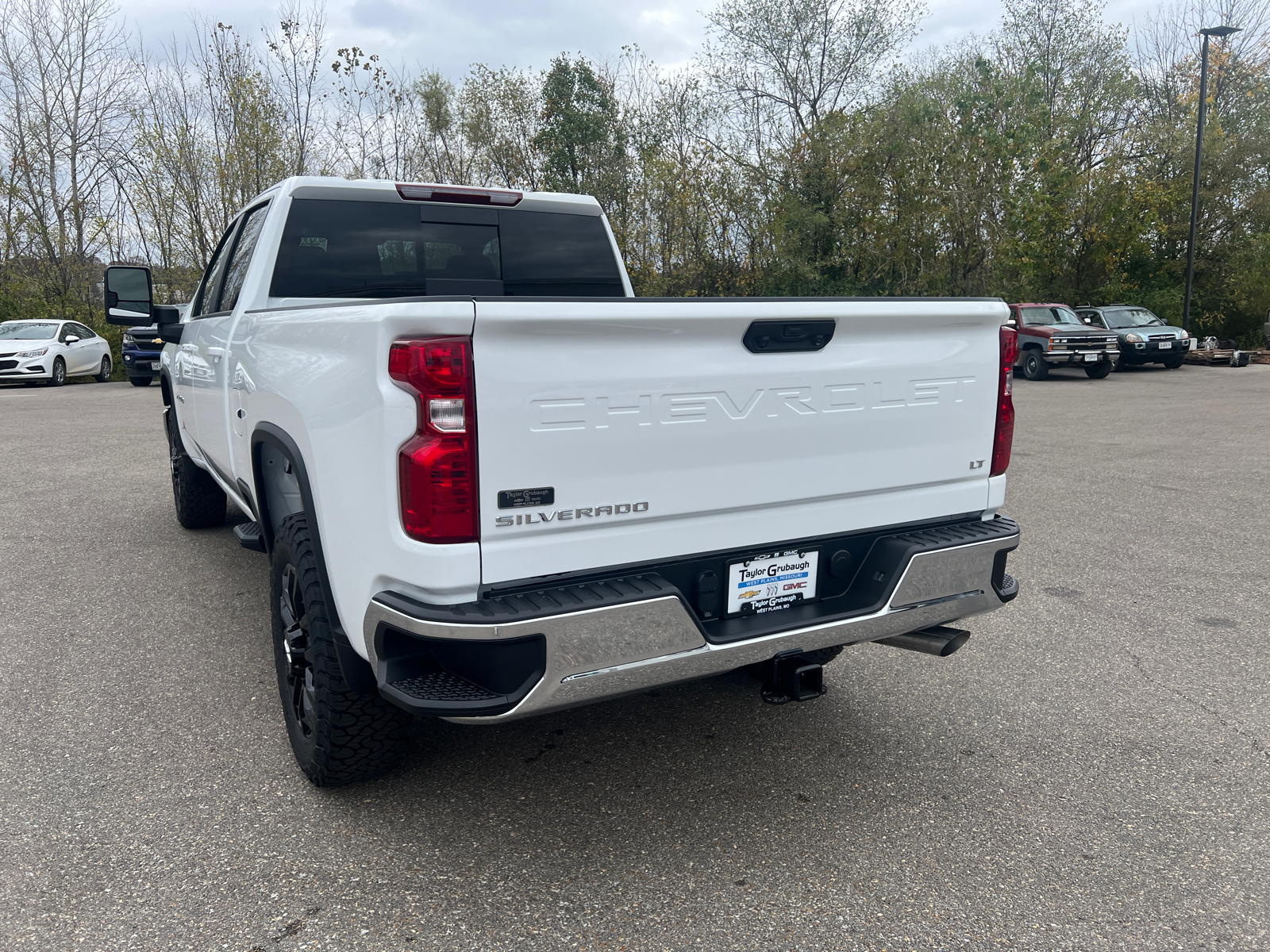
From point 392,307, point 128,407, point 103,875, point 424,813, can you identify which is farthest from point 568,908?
point 128,407

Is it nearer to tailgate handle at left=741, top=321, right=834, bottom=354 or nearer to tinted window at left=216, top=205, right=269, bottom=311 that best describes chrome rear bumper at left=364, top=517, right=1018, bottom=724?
tailgate handle at left=741, top=321, right=834, bottom=354

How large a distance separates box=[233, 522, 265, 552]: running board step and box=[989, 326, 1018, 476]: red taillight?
9.23 ft

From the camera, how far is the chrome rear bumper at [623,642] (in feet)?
7.28

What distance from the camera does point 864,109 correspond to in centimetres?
2758

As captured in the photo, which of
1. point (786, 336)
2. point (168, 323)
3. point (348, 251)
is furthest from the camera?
point (168, 323)

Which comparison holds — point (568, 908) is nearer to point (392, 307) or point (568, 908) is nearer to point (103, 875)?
point (103, 875)

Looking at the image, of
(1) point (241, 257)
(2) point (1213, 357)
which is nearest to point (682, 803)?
(1) point (241, 257)

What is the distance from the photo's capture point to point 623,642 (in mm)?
2316

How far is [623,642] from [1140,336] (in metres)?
25.3

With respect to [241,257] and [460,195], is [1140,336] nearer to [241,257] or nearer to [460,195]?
[460,195]

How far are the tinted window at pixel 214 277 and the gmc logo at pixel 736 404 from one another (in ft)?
11.4

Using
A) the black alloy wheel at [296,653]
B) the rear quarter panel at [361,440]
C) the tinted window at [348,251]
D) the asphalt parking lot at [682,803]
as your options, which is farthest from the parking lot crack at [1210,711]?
the tinted window at [348,251]

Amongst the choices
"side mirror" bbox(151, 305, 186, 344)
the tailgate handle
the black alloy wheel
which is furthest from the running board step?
the tailgate handle

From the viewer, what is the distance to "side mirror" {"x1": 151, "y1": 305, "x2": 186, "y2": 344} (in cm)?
529
